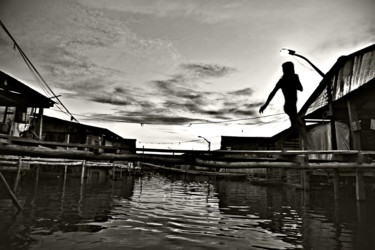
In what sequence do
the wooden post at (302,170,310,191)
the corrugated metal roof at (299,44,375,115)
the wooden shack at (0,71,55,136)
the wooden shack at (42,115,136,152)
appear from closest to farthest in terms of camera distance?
1. the corrugated metal roof at (299,44,375,115)
2. the wooden shack at (0,71,55,136)
3. the wooden post at (302,170,310,191)
4. the wooden shack at (42,115,136,152)

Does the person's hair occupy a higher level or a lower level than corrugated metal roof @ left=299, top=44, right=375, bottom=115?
lower

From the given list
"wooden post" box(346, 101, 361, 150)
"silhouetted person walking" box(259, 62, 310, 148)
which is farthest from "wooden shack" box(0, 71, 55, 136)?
"wooden post" box(346, 101, 361, 150)

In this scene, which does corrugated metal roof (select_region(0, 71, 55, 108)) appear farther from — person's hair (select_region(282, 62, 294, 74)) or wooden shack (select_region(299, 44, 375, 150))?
wooden shack (select_region(299, 44, 375, 150))

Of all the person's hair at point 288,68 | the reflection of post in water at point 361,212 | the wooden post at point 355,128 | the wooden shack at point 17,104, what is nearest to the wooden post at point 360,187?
the reflection of post in water at point 361,212

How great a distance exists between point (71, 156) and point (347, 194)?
52.5 feet

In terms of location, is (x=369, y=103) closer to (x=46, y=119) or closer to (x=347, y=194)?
(x=347, y=194)

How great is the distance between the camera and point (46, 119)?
2808 centimetres

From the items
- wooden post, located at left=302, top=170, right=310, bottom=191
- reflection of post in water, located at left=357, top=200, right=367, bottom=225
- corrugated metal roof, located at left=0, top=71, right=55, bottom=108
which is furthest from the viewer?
wooden post, located at left=302, top=170, right=310, bottom=191

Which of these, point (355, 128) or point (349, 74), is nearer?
point (355, 128)

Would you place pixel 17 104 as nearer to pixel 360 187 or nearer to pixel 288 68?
pixel 288 68

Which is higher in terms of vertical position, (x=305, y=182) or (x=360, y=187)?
(x=360, y=187)

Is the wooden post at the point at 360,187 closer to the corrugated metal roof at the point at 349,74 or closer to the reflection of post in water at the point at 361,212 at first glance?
the reflection of post in water at the point at 361,212

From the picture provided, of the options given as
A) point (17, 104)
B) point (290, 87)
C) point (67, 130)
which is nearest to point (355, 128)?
point (290, 87)

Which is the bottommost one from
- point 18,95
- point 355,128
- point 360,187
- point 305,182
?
point 305,182
